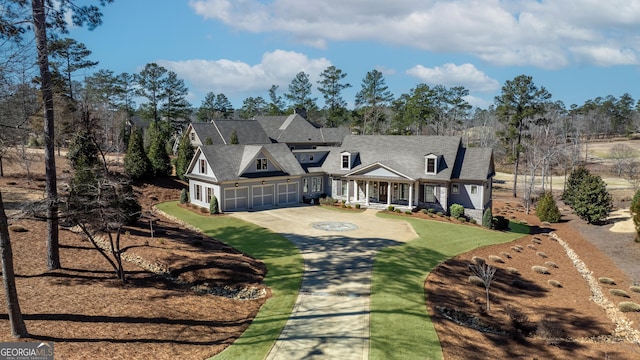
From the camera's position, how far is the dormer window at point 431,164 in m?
38.6

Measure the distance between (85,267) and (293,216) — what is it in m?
19.3

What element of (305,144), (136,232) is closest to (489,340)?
(136,232)

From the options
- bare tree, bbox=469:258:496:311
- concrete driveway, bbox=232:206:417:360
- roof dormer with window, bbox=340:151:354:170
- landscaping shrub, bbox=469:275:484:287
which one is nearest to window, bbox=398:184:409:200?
concrete driveway, bbox=232:206:417:360

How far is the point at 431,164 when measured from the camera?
3909 centimetres

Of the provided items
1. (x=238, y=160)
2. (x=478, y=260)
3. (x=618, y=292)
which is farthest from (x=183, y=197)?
(x=618, y=292)

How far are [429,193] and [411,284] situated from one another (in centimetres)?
2012

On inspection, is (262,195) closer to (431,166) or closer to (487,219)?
(431,166)

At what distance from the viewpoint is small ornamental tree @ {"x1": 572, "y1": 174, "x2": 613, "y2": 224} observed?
131 feet

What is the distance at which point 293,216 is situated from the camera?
36125 millimetres

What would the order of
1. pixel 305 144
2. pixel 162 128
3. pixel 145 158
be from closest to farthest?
pixel 145 158
pixel 305 144
pixel 162 128

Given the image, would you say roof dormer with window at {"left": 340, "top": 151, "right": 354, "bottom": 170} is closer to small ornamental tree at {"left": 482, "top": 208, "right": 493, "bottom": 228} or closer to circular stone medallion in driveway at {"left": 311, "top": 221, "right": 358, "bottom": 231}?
circular stone medallion in driveway at {"left": 311, "top": 221, "right": 358, "bottom": 231}

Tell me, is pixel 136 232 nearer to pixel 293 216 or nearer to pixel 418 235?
pixel 293 216

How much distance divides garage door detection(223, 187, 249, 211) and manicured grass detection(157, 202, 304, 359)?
→ 2.50m

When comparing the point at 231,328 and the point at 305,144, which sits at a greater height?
the point at 305,144
